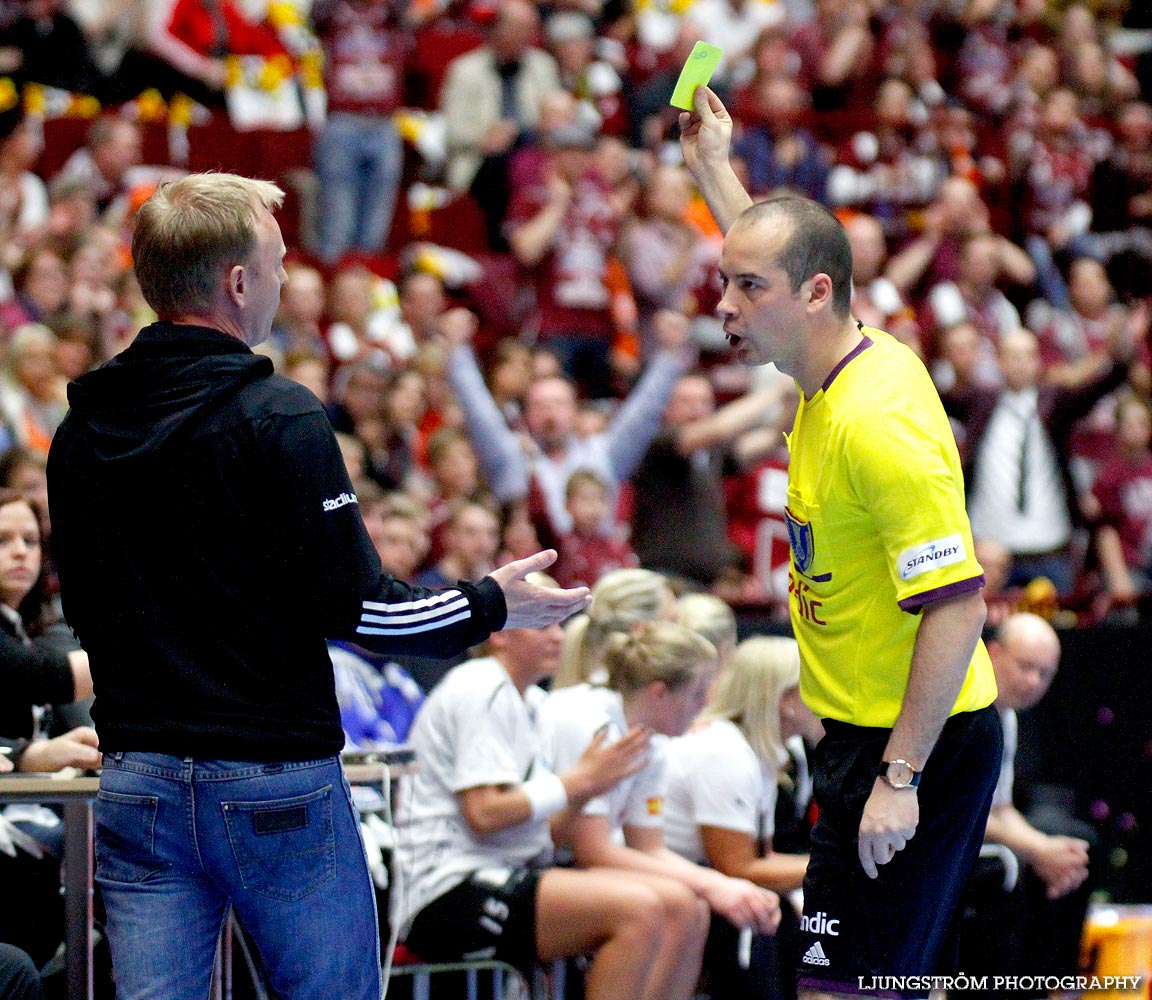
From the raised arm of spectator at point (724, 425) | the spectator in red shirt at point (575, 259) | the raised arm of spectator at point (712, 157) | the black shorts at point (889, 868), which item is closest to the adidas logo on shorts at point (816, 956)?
the black shorts at point (889, 868)

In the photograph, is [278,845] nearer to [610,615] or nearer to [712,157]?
[712,157]

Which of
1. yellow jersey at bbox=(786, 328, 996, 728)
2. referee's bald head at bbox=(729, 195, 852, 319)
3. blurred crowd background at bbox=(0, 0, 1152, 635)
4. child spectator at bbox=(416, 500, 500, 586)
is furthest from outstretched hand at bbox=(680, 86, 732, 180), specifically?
child spectator at bbox=(416, 500, 500, 586)

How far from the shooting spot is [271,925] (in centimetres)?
246

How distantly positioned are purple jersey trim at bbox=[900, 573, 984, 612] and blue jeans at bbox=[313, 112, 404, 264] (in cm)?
768

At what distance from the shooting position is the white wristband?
4336 mm

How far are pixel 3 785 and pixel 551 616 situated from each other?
4.34 ft

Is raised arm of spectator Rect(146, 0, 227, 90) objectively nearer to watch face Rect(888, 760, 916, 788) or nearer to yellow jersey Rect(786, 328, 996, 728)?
yellow jersey Rect(786, 328, 996, 728)

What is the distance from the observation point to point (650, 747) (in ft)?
14.8

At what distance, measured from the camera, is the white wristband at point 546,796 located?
14.2ft

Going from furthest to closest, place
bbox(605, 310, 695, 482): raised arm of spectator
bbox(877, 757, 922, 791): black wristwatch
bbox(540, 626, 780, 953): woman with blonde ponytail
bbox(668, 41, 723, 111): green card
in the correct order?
bbox(605, 310, 695, 482): raised arm of spectator < bbox(540, 626, 780, 953): woman with blonde ponytail < bbox(668, 41, 723, 111): green card < bbox(877, 757, 922, 791): black wristwatch

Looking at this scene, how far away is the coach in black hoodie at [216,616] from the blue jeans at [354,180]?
7585 millimetres

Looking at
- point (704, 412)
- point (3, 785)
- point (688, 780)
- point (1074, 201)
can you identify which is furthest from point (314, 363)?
point (1074, 201)

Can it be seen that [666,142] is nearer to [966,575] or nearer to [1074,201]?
[1074,201]

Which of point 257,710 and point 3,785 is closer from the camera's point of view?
point 257,710
